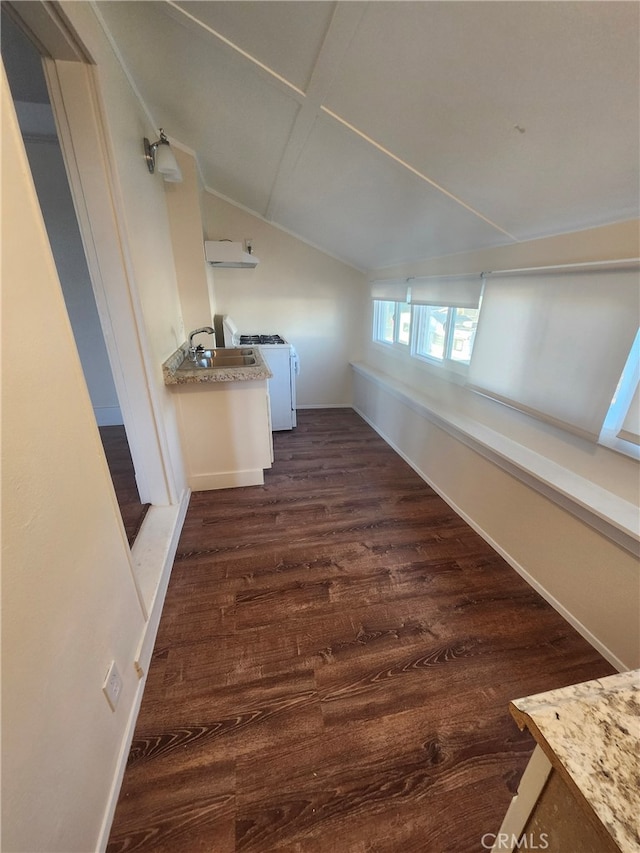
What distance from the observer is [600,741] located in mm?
506

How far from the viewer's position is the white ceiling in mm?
911

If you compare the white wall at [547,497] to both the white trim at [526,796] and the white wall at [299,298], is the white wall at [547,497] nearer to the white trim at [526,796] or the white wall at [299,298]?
the white trim at [526,796]

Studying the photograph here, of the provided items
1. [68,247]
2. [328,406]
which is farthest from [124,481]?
[328,406]

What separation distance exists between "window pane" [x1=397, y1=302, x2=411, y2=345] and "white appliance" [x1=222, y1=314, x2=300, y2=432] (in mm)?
1192

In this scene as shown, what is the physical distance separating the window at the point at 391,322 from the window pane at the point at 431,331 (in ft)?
0.63

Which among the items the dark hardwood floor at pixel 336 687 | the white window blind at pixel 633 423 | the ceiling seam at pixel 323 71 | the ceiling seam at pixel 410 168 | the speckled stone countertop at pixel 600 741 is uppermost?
the ceiling seam at pixel 323 71

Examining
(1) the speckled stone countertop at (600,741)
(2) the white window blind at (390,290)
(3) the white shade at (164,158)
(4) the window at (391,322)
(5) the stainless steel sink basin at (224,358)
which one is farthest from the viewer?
(4) the window at (391,322)

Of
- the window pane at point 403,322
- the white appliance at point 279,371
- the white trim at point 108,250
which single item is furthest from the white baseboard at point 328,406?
the white trim at point 108,250

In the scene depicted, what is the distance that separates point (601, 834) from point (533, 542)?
5.06 feet

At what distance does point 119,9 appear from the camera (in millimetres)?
1322

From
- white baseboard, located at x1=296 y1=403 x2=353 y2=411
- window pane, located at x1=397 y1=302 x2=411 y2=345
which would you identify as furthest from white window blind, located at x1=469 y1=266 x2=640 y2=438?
white baseboard, located at x1=296 y1=403 x2=353 y2=411

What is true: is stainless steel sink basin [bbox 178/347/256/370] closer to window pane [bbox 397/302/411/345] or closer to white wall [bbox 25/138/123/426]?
white wall [bbox 25/138/123/426]

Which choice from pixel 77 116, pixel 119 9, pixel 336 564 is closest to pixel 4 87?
pixel 77 116

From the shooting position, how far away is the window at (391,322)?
3.42 m
